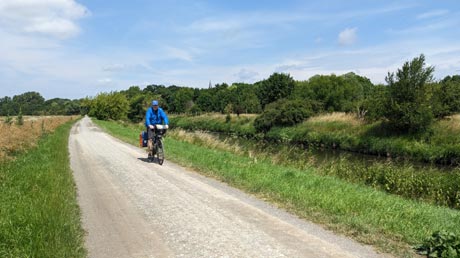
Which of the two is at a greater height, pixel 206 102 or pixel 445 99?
pixel 206 102

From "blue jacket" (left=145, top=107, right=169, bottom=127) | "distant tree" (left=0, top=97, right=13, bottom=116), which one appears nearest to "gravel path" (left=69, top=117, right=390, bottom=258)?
"blue jacket" (left=145, top=107, right=169, bottom=127)

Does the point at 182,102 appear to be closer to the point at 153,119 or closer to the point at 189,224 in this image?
the point at 153,119

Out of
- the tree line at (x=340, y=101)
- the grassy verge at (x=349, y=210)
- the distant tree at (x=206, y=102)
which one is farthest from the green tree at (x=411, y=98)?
the distant tree at (x=206, y=102)

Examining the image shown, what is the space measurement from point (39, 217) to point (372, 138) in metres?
35.3

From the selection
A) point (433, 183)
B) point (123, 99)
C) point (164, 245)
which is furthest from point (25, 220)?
point (123, 99)

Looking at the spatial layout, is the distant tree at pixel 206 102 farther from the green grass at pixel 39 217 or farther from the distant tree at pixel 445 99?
the green grass at pixel 39 217

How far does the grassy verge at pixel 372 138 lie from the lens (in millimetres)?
30511

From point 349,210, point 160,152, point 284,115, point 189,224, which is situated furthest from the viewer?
point 284,115

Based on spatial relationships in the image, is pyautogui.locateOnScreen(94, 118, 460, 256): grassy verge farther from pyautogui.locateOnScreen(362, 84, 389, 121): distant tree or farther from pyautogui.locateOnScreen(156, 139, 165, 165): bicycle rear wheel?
pyautogui.locateOnScreen(362, 84, 389, 121): distant tree

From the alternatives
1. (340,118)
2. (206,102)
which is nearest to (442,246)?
(340,118)

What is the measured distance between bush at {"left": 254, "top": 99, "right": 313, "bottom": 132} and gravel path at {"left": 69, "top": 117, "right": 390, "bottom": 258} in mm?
45154

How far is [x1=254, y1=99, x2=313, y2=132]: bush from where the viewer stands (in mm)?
55062

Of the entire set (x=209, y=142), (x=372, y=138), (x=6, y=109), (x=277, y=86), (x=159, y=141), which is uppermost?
(x=277, y=86)

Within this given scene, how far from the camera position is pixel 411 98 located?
1399 inches
